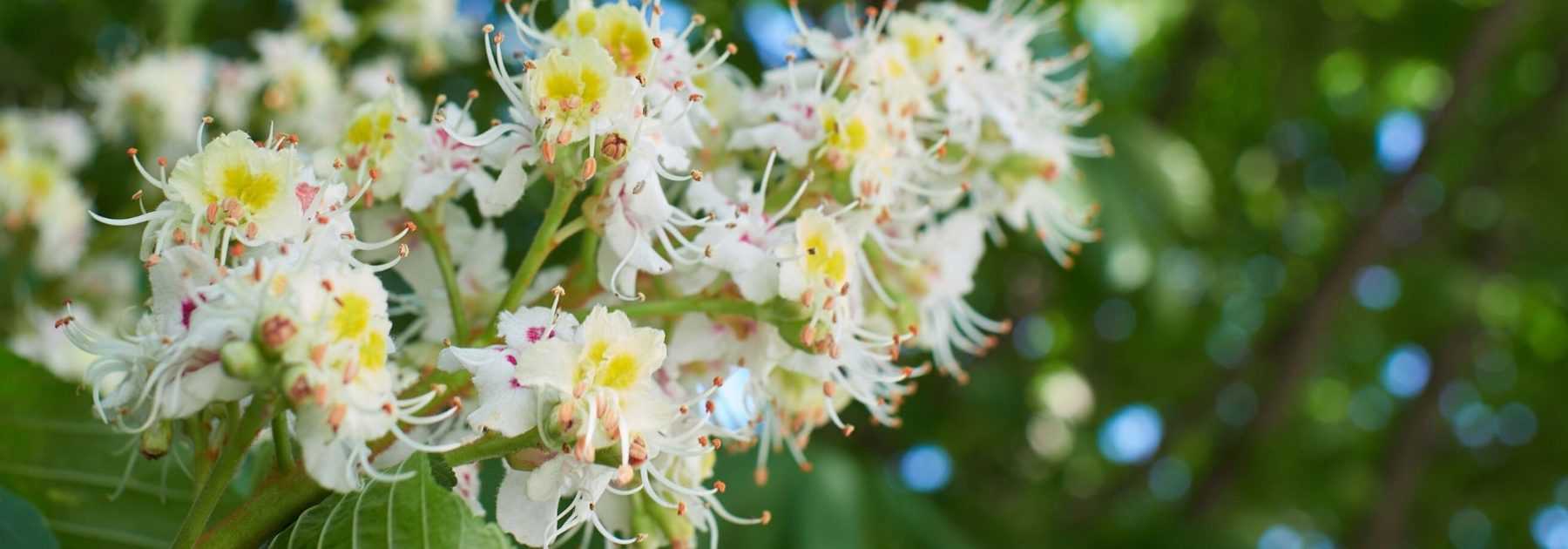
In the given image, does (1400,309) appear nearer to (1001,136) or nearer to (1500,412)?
(1500,412)

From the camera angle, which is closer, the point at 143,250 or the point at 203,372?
the point at 203,372

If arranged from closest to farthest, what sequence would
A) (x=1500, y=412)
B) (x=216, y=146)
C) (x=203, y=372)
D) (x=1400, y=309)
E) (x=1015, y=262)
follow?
(x=203, y=372) → (x=216, y=146) → (x=1015, y=262) → (x=1400, y=309) → (x=1500, y=412)

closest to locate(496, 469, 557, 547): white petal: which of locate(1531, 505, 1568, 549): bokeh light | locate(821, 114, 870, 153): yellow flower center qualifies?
locate(821, 114, 870, 153): yellow flower center

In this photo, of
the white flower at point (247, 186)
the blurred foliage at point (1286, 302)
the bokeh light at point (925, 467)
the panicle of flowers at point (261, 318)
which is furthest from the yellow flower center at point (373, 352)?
the bokeh light at point (925, 467)

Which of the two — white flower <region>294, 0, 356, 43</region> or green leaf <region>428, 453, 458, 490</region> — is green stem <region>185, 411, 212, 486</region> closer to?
green leaf <region>428, 453, 458, 490</region>

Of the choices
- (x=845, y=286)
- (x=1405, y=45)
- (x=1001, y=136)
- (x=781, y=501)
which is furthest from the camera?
Answer: (x=1405, y=45)

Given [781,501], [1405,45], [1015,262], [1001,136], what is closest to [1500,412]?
[1405,45]

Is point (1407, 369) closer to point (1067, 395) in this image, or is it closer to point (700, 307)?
point (1067, 395)
